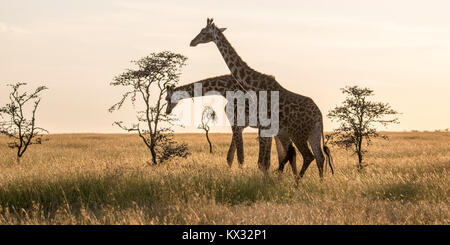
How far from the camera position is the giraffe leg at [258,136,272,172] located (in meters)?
11.4

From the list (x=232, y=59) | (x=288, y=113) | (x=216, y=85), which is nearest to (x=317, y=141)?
(x=288, y=113)

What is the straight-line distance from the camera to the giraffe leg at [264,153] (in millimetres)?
11422

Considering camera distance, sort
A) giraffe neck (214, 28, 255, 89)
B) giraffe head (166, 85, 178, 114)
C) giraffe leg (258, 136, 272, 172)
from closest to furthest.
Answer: giraffe leg (258, 136, 272, 172) → giraffe neck (214, 28, 255, 89) → giraffe head (166, 85, 178, 114)

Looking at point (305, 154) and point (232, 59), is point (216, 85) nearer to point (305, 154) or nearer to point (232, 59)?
point (232, 59)

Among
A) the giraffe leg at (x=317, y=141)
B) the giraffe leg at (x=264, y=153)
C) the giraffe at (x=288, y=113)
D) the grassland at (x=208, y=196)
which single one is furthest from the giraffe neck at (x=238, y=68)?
the grassland at (x=208, y=196)

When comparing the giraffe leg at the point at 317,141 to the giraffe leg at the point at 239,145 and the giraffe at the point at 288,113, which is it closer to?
the giraffe at the point at 288,113

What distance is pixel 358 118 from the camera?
15102 mm

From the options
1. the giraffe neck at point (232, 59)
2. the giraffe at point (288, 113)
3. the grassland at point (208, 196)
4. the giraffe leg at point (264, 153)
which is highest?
the giraffe neck at point (232, 59)

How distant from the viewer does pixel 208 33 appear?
487 inches

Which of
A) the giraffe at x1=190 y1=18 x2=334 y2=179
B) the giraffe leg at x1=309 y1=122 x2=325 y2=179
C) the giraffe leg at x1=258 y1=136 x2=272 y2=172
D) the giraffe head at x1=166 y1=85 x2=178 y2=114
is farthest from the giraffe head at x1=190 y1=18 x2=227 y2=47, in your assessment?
the giraffe leg at x1=309 y1=122 x2=325 y2=179

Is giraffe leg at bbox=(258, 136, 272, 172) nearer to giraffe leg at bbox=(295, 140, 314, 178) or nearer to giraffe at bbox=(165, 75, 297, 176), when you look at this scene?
giraffe at bbox=(165, 75, 297, 176)

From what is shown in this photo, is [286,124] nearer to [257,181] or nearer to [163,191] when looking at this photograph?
[257,181]
